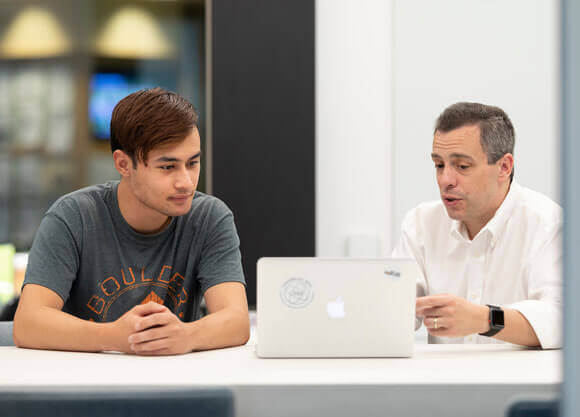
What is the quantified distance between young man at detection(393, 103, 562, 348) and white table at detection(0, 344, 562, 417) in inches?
25.4

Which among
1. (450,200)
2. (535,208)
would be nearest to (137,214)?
(450,200)

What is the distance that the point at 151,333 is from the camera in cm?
138

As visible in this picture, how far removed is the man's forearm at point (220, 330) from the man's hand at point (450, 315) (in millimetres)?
426

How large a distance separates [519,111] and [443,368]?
246 cm

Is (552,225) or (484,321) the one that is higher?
(552,225)

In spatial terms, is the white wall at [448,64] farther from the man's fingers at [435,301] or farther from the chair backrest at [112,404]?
the chair backrest at [112,404]

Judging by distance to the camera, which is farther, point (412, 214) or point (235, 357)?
point (412, 214)

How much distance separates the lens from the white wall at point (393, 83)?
343cm

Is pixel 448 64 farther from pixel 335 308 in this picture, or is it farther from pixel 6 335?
pixel 6 335

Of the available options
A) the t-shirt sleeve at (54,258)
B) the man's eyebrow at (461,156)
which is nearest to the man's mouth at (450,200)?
the man's eyebrow at (461,156)

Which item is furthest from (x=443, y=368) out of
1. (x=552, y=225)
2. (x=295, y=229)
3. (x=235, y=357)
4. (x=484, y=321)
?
(x=295, y=229)

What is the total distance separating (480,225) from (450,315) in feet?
2.23

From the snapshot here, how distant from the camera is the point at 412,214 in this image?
2221 millimetres

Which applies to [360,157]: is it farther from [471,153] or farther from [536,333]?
[536,333]
